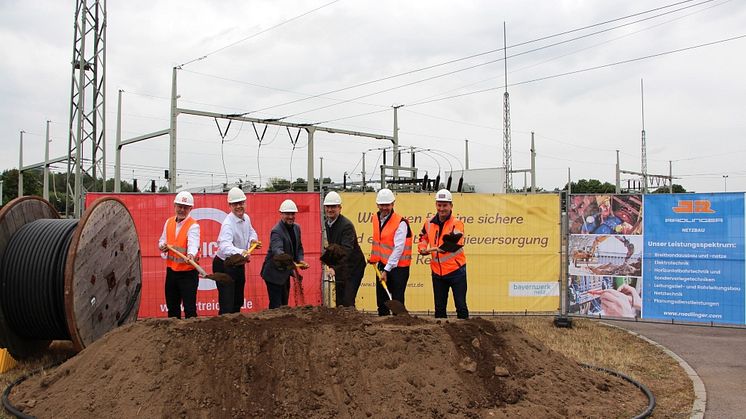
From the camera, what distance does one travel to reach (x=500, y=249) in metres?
10.2

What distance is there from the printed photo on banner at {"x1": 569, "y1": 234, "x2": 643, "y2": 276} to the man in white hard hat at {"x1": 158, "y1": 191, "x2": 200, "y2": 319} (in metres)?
6.34

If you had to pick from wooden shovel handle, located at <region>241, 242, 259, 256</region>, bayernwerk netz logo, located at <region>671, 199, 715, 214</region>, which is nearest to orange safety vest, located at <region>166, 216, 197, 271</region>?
wooden shovel handle, located at <region>241, 242, 259, 256</region>

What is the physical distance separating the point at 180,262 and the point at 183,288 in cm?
35

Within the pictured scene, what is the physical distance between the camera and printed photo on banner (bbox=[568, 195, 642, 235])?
976 cm

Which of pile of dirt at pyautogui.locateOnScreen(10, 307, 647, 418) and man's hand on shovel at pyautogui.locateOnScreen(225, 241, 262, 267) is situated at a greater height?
man's hand on shovel at pyautogui.locateOnScreen(225, 241, 262, 267)

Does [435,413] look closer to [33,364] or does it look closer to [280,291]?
[280,291]

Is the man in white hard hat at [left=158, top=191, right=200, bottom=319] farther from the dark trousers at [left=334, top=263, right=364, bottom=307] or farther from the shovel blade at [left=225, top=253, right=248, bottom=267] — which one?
the dark trousers at [left=334, top=263, right=364, bottom=307]

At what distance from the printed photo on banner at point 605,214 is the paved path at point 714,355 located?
1728 millimetres

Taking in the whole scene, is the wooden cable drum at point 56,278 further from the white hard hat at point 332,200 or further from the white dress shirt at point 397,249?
the white dress shirt at point 397,249

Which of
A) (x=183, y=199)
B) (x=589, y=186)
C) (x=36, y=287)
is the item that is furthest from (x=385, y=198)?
(x=589, y=186)

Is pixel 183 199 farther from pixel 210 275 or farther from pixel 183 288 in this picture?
pixel 210 275

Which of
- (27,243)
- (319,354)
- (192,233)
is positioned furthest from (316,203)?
(319,354)

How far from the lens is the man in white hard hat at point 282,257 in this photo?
284 inches

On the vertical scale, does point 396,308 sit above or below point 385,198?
below
